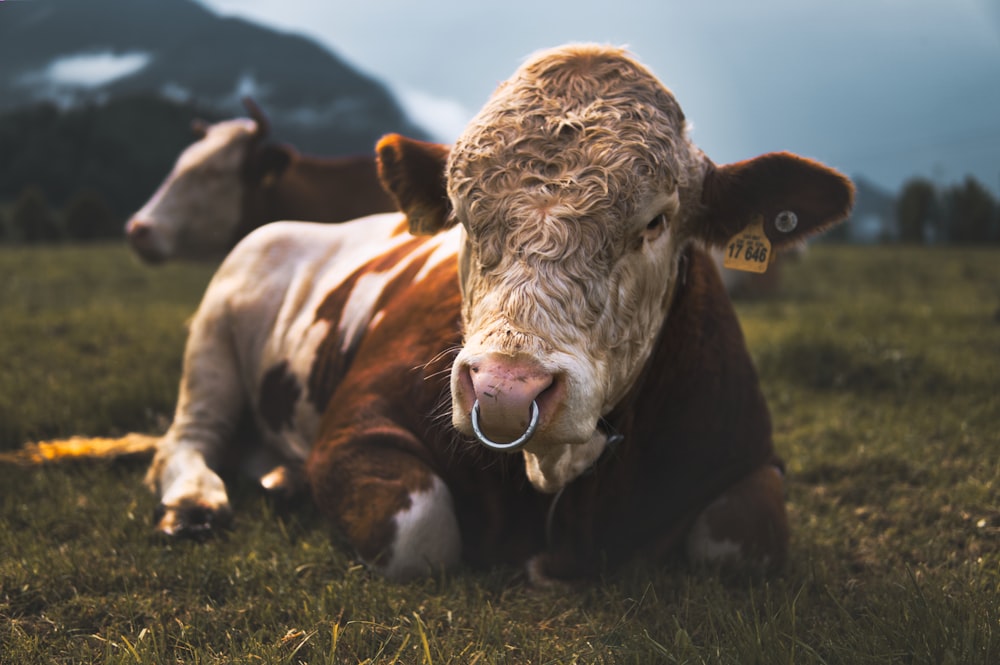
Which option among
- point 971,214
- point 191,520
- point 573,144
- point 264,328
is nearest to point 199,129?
point 264,328

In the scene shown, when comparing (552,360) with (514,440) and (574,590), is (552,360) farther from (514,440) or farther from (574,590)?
(574,590)

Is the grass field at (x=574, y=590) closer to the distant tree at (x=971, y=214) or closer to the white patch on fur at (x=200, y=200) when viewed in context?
the white patch on fur at (x=200, y=200)

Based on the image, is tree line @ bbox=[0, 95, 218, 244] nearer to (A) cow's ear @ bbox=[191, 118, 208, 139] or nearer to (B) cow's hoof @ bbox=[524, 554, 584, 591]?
(A) cow's ear @ bbox=[191, 118, 208, 139]

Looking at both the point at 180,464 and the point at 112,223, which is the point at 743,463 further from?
the point at 112,223

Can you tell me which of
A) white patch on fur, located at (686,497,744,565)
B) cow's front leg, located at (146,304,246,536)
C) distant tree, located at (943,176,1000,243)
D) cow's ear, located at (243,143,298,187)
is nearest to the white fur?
cow's front leg, located at (146,304,246,536)

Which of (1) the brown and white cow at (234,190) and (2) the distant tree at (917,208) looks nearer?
(1) the brown and white cow at (234,190)

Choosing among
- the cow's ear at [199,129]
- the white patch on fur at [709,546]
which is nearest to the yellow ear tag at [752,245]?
the white patch on fur at [709,546]

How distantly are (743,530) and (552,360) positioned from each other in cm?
144

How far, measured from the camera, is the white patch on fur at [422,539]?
332 cm

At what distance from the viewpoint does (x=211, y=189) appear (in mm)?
8969

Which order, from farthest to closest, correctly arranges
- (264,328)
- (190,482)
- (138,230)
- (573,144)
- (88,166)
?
(88,166) < (138,230) < (264,328) < (190,482) < (573,144)

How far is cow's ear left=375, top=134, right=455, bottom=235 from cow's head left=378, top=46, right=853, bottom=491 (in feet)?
1.40

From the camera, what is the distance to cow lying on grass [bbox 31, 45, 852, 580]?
2623 millimetres

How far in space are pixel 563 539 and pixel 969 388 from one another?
12.1 ft
